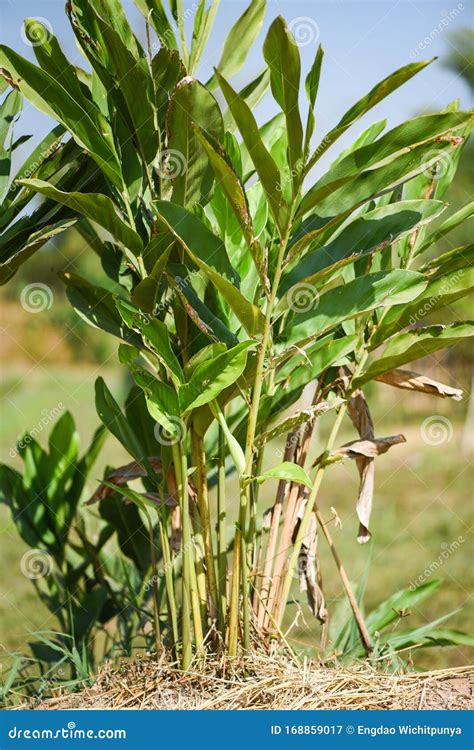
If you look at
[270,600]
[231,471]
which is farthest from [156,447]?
[270,600]

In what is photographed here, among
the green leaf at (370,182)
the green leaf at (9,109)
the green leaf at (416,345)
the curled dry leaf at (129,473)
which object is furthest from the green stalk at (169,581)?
the green leaf at (9,109)

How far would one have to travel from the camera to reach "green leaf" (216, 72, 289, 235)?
0.83 m

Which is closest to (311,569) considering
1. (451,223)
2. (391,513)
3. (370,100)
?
(451,223)

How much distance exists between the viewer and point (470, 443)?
409 centimetres

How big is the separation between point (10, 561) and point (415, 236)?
2129mm

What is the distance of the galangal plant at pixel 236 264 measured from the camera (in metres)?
0.89

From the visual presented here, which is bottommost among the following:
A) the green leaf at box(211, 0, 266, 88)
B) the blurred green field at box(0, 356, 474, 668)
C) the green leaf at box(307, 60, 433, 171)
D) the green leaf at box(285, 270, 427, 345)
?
the blurred green field at box(0, 356, 474, 668)

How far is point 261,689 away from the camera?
38.0 inches

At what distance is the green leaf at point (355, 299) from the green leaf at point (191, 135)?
0.21 metres

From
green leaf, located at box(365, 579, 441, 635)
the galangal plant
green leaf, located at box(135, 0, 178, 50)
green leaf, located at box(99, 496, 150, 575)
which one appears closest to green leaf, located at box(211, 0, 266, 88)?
the galangal plant

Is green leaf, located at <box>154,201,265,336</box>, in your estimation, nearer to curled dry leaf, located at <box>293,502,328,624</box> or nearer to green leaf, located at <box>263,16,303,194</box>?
green leaf, located at <box>263,16,303,194</box>

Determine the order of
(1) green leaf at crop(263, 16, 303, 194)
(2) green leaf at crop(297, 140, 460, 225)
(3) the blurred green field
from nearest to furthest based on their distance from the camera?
1. (1) green leaf at crop(263, 16, 303, 194)
2. (2) green leaf at crop(297, 140, 460, 225)
3. (3) the blurred green field

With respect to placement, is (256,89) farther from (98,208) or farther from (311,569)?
(311,569)

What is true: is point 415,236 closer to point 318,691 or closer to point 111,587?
point 318,691
